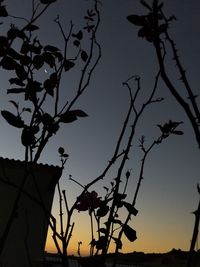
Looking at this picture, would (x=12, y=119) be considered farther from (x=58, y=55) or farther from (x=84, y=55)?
(x=84, y=55)

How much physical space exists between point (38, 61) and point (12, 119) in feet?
1.80

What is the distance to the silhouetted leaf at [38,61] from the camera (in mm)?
2238

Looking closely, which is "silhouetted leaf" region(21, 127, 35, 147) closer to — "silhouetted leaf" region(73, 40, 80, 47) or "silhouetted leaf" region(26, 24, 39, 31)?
"silhouetted leaf" region(26, 24, 39, 31)

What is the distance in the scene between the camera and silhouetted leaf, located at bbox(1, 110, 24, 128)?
179 cm

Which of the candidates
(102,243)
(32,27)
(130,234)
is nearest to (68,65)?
(32,27)

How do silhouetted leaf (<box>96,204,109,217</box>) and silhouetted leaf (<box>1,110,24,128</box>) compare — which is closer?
silhouetted leaf (<box>1,110,24,128</box>)

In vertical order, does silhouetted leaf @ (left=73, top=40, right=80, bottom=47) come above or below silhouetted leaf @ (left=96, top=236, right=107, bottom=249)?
above

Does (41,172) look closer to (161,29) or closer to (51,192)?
A: (51,192)

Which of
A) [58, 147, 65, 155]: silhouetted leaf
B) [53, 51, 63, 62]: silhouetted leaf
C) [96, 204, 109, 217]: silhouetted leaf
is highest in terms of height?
[53, 51, 63, 62]: silhouetted leaf

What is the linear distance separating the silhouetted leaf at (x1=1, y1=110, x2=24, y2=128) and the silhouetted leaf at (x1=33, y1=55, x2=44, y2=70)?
47 cm

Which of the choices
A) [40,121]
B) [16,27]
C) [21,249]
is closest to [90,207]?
[40,121]

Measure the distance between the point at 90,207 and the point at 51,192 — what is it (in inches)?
427

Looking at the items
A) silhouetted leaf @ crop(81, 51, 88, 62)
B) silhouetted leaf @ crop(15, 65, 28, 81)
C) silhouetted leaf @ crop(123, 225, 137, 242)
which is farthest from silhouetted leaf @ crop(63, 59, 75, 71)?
silhouetted leaf @ crop(123, 225, 137, 242)

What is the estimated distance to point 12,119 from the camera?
1.82 meters
